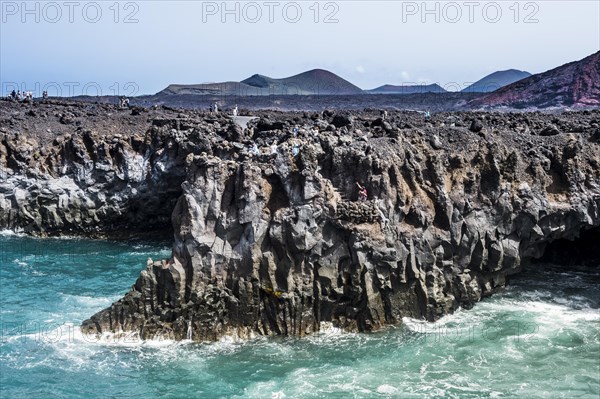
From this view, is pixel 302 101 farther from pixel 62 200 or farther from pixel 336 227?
pixel 336 227

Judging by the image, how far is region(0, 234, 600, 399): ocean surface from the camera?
24328mm

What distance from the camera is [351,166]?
29906 millimetres

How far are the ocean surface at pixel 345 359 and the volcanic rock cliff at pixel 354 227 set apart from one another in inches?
44.2

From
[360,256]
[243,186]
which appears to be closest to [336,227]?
[360,256]

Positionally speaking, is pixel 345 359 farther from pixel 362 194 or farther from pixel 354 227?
pixel 362 194

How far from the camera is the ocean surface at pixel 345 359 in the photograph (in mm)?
24328

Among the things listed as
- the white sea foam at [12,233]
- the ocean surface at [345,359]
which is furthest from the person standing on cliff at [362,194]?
the white sea foam at [12,233]

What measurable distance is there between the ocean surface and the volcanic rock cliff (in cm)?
112

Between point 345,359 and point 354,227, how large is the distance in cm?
568

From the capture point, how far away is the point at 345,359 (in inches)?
1045

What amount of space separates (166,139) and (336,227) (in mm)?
23056

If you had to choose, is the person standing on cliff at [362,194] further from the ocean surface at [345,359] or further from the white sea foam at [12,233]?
the white sea foam at [12,233]

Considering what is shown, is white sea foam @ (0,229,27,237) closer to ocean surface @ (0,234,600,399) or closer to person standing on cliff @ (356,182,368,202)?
ocean surface @ (0,234,600,399)

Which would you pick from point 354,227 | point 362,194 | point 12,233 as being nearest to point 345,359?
point 354,227
